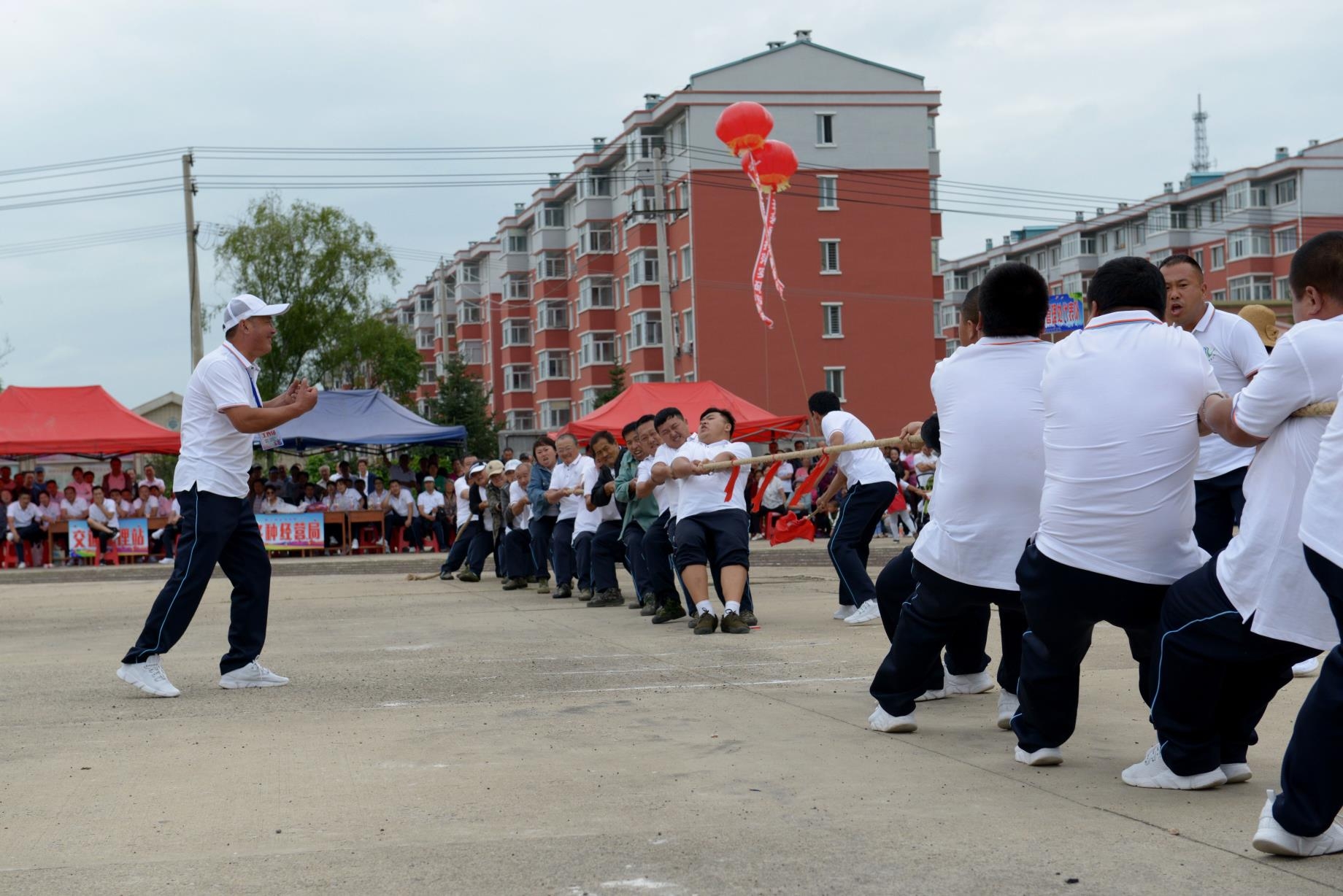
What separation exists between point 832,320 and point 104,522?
1490 inches

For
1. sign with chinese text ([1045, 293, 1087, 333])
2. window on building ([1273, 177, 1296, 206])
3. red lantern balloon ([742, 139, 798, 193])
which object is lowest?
sign with chinese text ([1045, 293, 1087, 333])

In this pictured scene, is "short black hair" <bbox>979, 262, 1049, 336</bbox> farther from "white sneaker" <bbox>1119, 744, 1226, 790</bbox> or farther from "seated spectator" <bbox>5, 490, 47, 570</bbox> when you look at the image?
"seated spectator" <bbox>5, 490, 47, 570</bbox>

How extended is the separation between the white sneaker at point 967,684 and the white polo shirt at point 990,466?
1.58 m

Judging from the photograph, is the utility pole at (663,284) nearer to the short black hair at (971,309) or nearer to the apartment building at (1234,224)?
the short black hair at (971,309)

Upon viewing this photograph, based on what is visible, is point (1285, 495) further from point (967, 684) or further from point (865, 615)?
point (865, 615)

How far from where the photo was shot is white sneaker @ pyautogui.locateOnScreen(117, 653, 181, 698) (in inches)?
308

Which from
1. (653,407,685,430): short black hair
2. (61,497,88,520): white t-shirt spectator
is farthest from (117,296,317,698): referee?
(61,497,88,520): white t-shirt spectator

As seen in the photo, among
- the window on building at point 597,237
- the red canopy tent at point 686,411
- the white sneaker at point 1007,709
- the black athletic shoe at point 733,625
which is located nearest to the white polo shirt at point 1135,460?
the white sneaker at point 1007,709

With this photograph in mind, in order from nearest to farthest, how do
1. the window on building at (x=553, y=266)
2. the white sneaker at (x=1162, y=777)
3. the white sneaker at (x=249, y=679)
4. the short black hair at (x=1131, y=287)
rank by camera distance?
the white sneaker at (x=1162, y=777) → the short black hair at (x=1131, y=287) → the white sneaker at (x=249, y=679) → the window on building at (x=553, y=266)

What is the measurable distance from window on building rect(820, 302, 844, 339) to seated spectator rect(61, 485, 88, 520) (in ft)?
121

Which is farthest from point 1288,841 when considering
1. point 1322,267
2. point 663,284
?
point 663,284

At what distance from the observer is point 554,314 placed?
266 ft

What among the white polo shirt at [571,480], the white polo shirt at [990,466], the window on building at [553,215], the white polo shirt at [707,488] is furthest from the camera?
the window on building at [553,215]

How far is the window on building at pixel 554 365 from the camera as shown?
8081 cm
